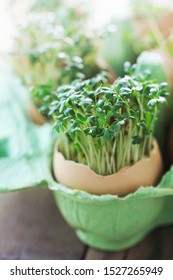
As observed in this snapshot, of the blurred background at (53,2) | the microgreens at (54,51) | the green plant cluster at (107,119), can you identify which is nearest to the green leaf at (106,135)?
the green plant cluster at (107,119)

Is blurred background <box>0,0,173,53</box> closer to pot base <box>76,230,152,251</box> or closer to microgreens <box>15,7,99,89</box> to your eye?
microgreens <box>15,7,99,89</box>

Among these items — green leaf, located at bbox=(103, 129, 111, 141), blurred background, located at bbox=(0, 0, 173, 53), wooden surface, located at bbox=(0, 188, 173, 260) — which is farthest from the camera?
blurred background, located at bbox=(0, 0, 173, 53)

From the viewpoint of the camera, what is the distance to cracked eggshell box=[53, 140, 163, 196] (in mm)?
640

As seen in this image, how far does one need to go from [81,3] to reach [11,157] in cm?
35

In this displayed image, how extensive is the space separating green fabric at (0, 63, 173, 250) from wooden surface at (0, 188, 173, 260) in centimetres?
2

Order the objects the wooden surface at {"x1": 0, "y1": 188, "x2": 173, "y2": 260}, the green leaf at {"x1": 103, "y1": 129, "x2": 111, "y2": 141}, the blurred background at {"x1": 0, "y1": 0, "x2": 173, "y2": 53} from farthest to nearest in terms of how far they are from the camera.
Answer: the blurred background at {"x1": 0, "y1": 0, "x2": 173, "y2": 53}, the wooden surface at {"x1": 0, "y1": 188, "x2": 173, "y2": 260}, the green leaf at {"x1": 103, "y1": 129, "x2": 111, "y2": 141}

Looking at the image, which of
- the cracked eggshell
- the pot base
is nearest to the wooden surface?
the pot base

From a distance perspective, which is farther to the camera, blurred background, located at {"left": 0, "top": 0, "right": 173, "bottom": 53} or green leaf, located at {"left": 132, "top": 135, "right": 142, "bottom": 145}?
blurred background, located at {"left": 0, "top": 0, "right": 173, "bottom": 53}

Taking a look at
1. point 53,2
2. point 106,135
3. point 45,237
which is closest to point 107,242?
point 45,237

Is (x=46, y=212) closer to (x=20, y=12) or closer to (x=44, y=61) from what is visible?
(x=44, y=61)

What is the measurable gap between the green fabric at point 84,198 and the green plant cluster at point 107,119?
0.05 meters


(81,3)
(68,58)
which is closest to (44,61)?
(68,58)

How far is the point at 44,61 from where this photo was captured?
80 cm

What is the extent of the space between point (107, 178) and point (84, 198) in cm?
4
